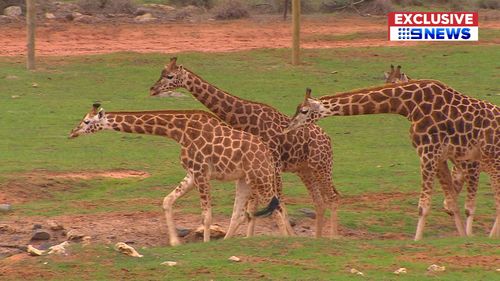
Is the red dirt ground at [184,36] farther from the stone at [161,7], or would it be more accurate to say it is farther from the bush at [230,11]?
the stone at [161,7]

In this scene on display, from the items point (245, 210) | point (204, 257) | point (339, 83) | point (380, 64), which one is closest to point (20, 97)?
point (339, 83)

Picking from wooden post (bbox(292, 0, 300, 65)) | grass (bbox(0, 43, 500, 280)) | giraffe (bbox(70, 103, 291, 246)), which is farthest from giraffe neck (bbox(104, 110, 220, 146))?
wooden post (bbox(292, 0, 300, 65))

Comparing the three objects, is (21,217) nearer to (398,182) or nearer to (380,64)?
(398,182)

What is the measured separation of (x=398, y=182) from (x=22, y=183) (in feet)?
17.9

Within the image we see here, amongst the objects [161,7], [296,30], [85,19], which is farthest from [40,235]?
[161,7]

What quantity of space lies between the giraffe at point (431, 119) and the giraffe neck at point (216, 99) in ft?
3.15

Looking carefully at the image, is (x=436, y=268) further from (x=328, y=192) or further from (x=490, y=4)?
(x=490, y=4)

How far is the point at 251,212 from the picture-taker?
1473 cm

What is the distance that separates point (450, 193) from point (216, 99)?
3084 mm

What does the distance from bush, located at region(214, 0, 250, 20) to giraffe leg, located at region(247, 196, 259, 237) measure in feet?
85.6

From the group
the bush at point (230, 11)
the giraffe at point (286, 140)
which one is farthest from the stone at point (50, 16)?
the giraffe at point (286, 140)

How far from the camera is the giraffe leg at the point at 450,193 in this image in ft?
51.1

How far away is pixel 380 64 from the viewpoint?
105 ft

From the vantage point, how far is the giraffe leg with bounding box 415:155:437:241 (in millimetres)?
14953
